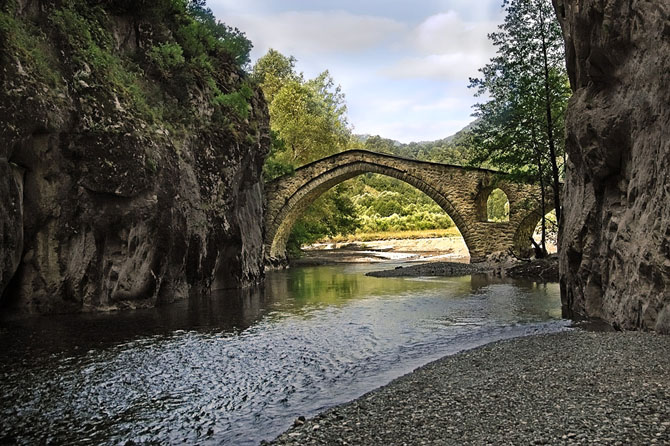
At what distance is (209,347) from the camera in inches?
356

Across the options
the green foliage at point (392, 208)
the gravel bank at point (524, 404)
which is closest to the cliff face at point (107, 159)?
the gravel bank at point (524, 404)

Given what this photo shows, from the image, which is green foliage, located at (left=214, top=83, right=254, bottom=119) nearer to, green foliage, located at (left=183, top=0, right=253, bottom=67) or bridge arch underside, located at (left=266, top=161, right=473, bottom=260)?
green foliage, located at (left=183, top=0, right=253, bottom=67)

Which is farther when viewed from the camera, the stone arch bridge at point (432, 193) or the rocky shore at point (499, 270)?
the stone arch bridge at point (432, 193)

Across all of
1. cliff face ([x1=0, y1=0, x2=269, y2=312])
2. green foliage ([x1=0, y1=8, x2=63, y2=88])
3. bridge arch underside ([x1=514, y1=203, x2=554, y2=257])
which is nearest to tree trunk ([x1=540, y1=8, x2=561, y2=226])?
bridge arch underside ([x1=514, y1=203, x2=554, y2=257])

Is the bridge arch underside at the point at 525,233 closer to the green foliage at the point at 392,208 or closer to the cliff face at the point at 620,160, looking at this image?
the green foliage at the point at 392,208

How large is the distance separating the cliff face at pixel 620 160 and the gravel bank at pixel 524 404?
51.4 inches

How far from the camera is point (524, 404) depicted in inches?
192

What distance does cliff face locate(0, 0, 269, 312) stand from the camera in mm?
A: 10641

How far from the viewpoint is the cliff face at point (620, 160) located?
23.8 feet

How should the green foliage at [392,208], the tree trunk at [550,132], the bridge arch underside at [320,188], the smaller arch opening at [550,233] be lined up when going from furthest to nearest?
the green foliage at [392,208] → the bridge arch underside at [320,188] → the smaller arch opening at [550,233] → the tree trunk at [550,132]

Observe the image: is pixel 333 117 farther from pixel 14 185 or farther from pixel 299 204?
pixel 14 185

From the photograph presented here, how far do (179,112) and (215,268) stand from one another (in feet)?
18.0

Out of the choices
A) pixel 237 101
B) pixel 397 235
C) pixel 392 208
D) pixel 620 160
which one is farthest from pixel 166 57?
→ pixel 392 208

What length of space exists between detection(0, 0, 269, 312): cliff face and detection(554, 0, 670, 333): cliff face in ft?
34.1
